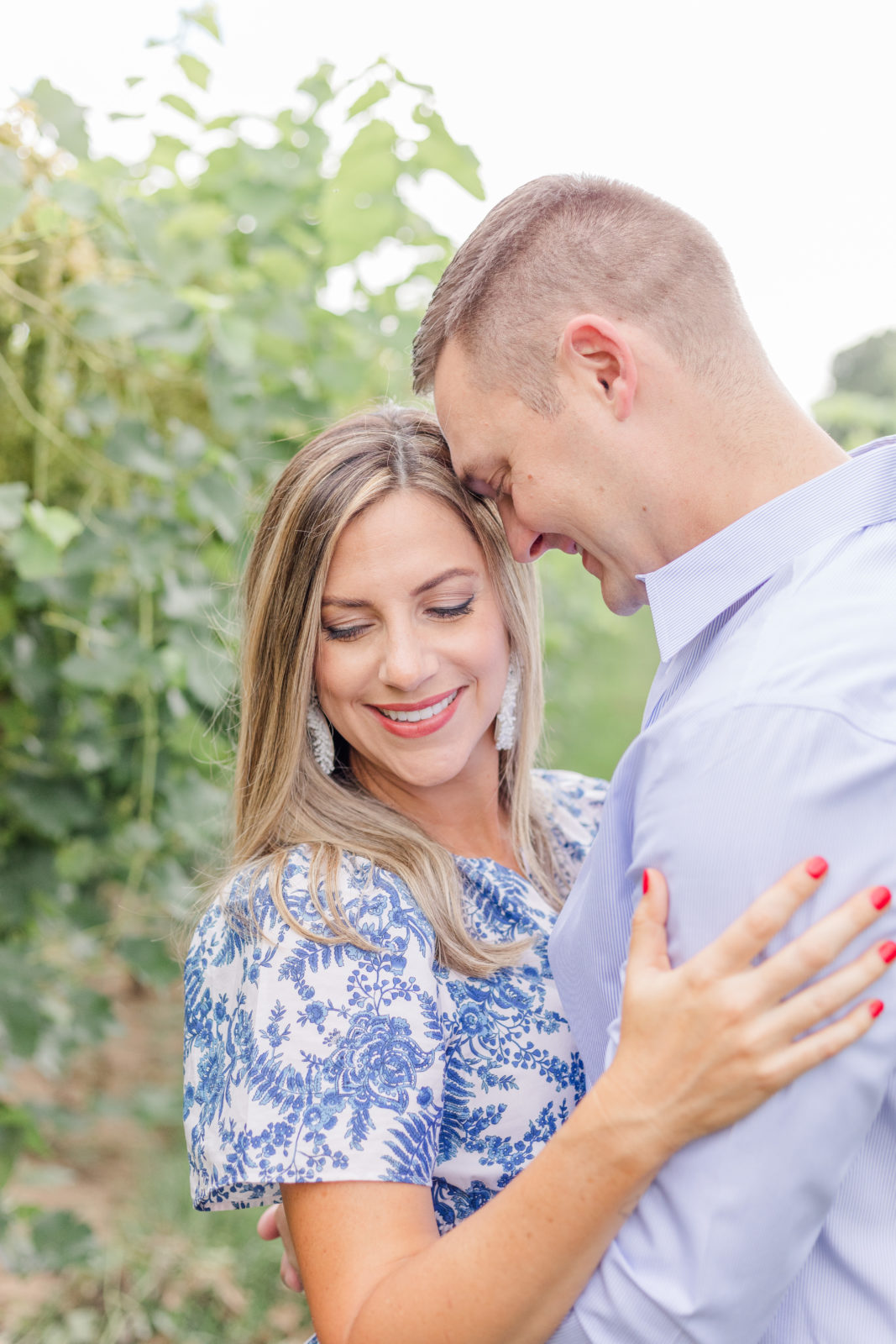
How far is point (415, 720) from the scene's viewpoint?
6.41 ft

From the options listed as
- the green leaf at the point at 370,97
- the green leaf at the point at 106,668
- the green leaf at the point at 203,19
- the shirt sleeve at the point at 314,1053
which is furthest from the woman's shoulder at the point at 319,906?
the green leaf at the point at 203,19

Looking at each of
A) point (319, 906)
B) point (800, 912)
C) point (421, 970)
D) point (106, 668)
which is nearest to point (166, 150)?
point (106, 668)

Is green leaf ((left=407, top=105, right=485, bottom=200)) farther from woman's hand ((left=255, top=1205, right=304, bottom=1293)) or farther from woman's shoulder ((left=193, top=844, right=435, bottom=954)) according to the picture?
woman's hand ((left=255, top=1205, right=304, bottom=1293))

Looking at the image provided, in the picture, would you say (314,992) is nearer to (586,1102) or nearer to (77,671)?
(586,1102)

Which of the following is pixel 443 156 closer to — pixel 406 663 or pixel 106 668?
pixel 406 663

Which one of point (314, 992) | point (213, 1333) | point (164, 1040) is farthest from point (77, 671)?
point (164, 1040)

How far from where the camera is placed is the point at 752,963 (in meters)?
1.23

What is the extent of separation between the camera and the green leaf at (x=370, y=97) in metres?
2.34

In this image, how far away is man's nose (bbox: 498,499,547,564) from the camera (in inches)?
70.9

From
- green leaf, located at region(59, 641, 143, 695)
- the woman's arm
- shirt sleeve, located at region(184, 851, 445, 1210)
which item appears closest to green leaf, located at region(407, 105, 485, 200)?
green leaf, located at region(59, 641, 143, 695)

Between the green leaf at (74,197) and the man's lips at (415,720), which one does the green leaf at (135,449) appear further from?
the man's lips at (415,720)

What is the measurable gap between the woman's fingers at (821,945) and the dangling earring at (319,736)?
1.02 m

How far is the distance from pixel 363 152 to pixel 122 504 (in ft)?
2.91

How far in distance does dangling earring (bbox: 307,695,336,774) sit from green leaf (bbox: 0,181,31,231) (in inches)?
36.9
